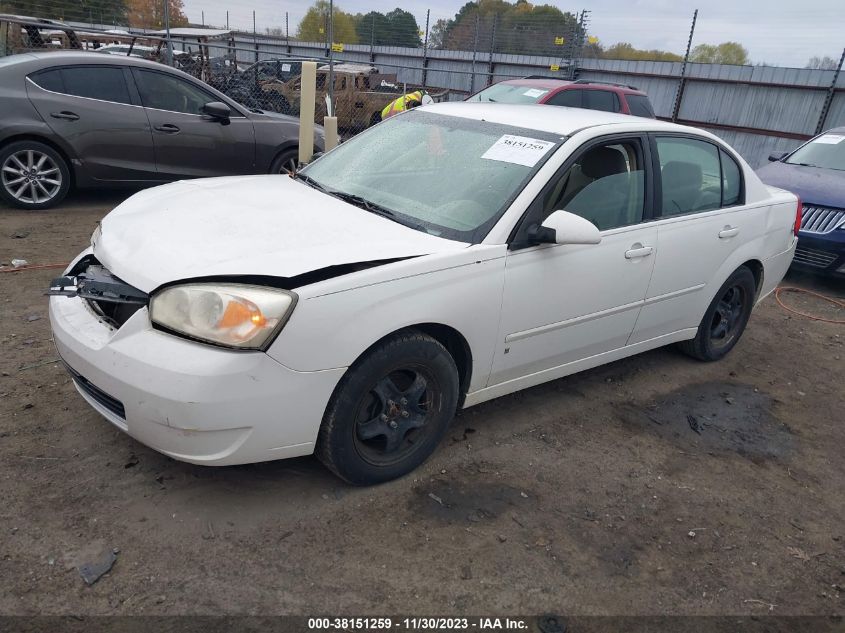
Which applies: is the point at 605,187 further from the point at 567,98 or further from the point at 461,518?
the point at 567,98

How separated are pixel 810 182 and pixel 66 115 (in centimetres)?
797

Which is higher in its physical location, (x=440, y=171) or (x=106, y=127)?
(x=440, y=171)

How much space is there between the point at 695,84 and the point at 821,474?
504 inches

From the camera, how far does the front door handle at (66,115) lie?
6668 millimetres

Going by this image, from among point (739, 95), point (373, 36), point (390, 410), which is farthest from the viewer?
point (373, 36)

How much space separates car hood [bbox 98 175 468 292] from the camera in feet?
8.61

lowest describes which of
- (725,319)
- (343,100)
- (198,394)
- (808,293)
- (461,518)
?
(808,293)

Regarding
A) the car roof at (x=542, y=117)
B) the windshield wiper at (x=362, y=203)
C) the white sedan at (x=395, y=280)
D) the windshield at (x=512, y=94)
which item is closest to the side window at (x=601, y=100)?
the windshield at (x=512, y=94)

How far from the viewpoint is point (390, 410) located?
9.64 feet

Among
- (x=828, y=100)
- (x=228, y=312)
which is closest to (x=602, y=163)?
(x=228, y=312)

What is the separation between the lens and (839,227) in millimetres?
6664

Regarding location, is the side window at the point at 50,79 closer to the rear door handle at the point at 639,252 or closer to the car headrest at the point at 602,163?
the car headrest at the point at 602,163

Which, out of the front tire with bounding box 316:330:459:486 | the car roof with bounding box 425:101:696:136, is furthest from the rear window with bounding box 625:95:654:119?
the front tire with bounding box 316:330:459:486

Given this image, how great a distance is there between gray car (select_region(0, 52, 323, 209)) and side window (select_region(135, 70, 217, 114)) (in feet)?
0.04
